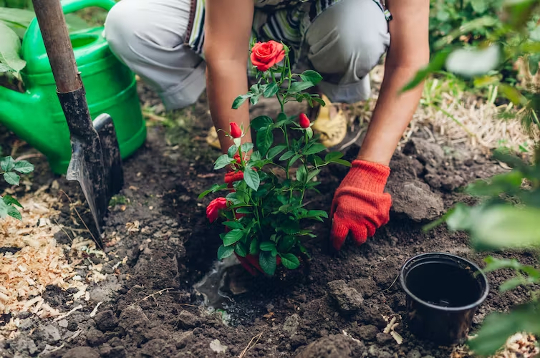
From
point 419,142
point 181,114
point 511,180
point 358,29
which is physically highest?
point 511,180

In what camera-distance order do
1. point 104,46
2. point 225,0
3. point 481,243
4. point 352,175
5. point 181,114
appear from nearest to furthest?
→ point 481,243, point 225,0, point 352,175, point 104,46, point 181,114

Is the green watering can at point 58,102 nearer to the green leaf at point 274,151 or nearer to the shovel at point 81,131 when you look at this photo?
the shovel at point 81,131

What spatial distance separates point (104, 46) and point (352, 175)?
3.88 feet

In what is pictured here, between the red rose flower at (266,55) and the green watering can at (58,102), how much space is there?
103 centimetres

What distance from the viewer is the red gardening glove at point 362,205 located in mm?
1658

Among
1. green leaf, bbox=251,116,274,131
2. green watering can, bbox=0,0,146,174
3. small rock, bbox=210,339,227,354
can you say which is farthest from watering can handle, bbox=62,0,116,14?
small rock, bbox=210,339,227,354

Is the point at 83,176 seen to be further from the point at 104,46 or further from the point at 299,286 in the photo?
the point at 299,286

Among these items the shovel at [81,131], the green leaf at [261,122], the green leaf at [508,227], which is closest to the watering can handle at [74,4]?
the shovel at [81,131]

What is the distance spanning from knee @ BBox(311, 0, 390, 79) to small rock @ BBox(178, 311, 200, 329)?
112 cm

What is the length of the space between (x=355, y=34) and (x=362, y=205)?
68 cm

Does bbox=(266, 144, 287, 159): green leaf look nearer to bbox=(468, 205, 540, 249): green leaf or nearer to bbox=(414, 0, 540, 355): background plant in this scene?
bbox=(414, 0, 540, 355): background plant

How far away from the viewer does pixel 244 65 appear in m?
1.79

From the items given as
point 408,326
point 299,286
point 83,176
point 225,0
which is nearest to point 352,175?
point 299,286

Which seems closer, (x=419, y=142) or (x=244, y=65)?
(x=244, y=65)
